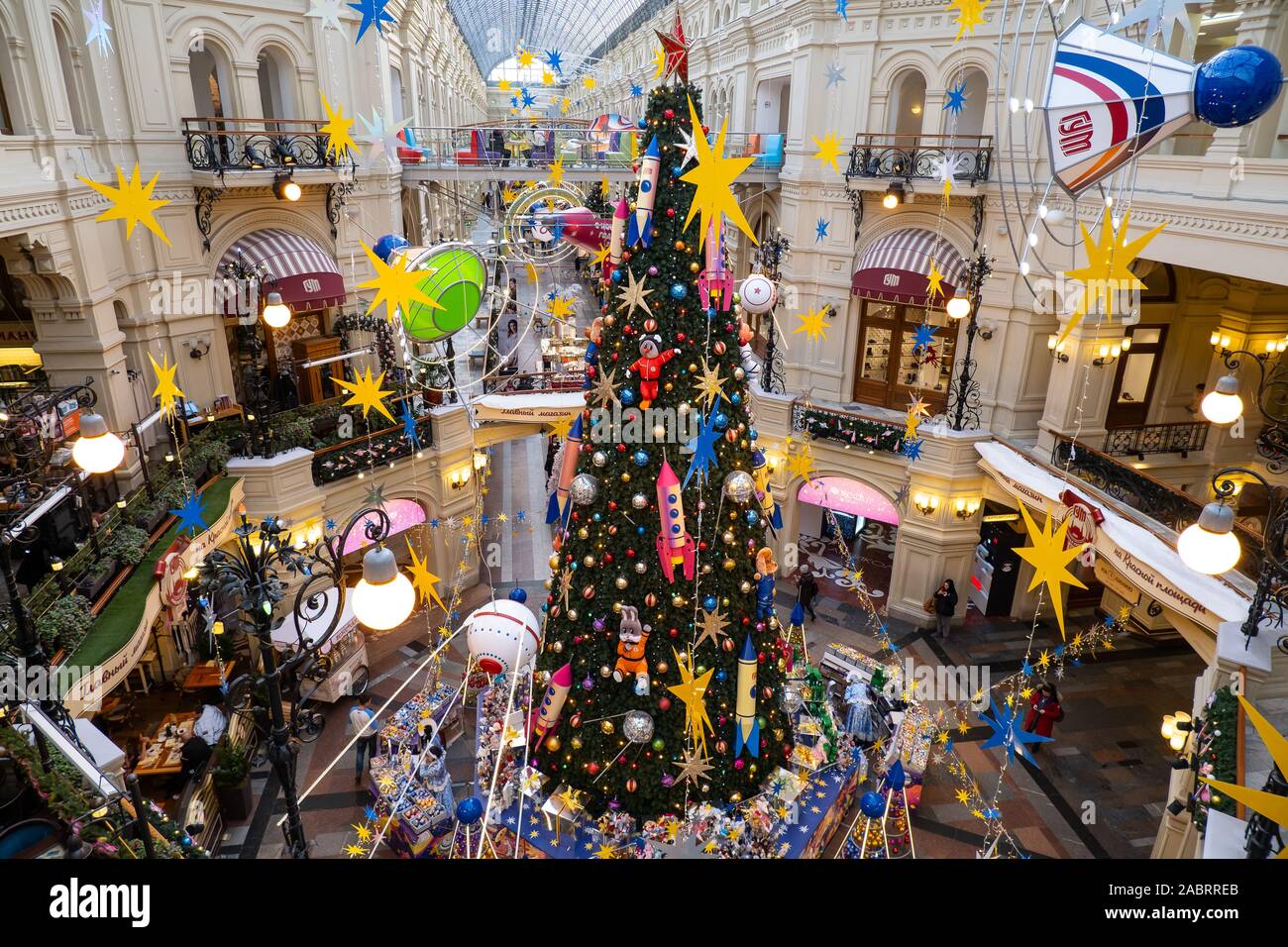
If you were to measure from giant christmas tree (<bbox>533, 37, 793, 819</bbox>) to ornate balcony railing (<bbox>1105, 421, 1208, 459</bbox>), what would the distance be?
8.98 metres

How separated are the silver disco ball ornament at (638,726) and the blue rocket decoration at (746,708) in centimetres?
100

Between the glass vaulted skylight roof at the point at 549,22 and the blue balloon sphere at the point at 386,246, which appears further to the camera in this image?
the glass vaulted skylight roof at the point at 549,22

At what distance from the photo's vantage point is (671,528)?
755 centimetres

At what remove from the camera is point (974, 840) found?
1009 cm

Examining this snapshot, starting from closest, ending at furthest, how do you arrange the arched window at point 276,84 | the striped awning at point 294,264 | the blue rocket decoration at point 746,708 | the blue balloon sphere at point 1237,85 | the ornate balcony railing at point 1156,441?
the blue balloon sphere at point 1237,85 → the blue rocket decoration at point 746,708 → the striped awning at point 294,264 → the arched window at point 276,84 → the ornate balcony railing at point 1156,441

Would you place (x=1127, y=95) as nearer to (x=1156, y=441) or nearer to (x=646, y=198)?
(x=646, y=198)

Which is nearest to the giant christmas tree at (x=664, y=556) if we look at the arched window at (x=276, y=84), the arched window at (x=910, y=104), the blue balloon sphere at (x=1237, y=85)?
the blue balloon sphere at (x=1237, y=85)

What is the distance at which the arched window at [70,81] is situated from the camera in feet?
35.3

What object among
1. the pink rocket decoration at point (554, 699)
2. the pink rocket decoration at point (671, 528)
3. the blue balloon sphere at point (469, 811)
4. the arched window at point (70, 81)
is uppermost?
the arched window at point (70, 81)

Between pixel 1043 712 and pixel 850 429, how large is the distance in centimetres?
615

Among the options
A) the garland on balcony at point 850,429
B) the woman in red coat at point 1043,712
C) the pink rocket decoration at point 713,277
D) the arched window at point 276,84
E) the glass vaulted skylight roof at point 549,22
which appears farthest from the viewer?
the glass vaulted skylight roof at point 549,22

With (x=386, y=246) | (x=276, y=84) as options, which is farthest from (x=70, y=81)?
(x=386, y=246)

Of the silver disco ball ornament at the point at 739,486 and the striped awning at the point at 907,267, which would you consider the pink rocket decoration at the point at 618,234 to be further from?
the striped awning at the point at 907,267
